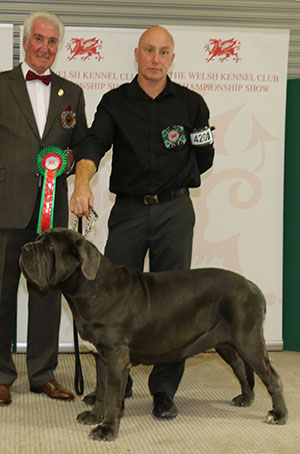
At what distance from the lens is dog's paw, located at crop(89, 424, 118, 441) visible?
341cm

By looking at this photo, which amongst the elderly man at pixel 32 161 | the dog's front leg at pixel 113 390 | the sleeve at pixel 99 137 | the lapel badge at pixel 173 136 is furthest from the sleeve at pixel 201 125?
the dog's front leg at pixel 113 390

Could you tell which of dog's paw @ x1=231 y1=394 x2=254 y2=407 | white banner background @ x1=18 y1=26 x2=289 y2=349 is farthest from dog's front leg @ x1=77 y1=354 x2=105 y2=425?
white banner background @ x1=18 y1=26 x2=289 y2=349

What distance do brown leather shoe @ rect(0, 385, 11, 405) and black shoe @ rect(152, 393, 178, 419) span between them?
92 cm

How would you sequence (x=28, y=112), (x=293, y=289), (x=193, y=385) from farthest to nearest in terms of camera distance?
(x=293, y=289), (x=193, y=385), (x=28, y=112)

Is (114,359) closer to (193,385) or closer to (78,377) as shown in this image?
(78,377)

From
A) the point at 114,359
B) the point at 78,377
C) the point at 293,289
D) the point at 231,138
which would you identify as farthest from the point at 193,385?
the point at 231,138

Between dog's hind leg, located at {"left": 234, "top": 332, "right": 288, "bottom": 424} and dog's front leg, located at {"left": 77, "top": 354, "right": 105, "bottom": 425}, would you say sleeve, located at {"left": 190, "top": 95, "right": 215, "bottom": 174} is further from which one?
dog's front leg, located at {"left": 77, "top": 354, "right": 105, "bottom": 425}

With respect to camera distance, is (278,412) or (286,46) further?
(286,46)

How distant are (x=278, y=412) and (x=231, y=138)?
8.56 feet

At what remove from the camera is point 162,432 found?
358cm

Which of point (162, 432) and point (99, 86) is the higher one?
point (99, 86)

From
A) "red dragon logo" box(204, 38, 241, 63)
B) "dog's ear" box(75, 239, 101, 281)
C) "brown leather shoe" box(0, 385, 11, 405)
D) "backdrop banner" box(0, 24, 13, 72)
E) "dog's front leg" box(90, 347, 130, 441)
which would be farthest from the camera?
→ "red dragon logo" box(204, 38, 241, 63)

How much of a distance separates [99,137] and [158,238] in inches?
28.1

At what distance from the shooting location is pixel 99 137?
13.0 ft
